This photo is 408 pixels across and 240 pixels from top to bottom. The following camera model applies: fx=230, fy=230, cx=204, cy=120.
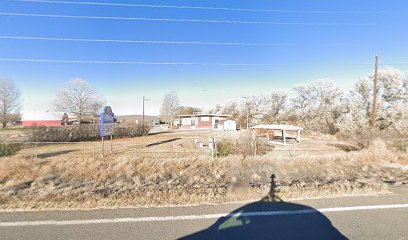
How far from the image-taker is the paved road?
3916mm

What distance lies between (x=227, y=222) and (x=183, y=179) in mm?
4326

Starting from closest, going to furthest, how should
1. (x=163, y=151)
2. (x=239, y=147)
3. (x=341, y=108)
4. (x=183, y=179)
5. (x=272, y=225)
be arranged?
(x=272, y=225)
(x=183, y=179)
(x=239, y=147)
(x=163, y=151)
(x=341, y=108)

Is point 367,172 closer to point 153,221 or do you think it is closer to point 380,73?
point 153,221

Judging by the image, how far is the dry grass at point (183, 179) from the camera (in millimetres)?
5712

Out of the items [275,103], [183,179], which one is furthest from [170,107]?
[183,179]

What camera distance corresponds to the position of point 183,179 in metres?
8.57

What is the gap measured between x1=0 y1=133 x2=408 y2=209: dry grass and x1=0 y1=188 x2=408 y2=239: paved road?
0.50m

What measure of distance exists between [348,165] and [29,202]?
12446mm

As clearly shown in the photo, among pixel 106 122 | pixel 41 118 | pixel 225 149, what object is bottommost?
pixel 225 149

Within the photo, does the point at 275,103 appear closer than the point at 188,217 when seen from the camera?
No

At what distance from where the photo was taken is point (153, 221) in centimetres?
444

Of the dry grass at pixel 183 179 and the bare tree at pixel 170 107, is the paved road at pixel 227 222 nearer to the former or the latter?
the dry grass at pixel 183 179

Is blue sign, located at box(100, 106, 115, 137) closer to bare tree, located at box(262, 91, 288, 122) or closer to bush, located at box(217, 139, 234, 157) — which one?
bush, located at box(217, 139, 234, 157)

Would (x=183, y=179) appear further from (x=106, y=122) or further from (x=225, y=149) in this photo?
(x=106, y=122)
